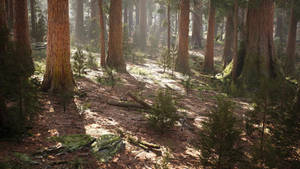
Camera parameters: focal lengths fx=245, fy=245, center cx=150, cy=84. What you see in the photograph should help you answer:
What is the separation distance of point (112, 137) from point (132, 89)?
17.0 ft

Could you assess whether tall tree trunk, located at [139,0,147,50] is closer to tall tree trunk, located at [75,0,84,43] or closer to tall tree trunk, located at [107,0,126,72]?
tall tree trunk, located at [75,0,84,43]

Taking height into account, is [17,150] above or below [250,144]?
above

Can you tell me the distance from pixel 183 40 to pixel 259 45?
5.76m

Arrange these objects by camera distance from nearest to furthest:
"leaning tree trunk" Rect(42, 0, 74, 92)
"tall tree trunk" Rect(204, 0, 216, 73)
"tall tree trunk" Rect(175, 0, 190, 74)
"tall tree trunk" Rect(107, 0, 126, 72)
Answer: "leaning tree trunk" Rect(42, 0, 74, 92), "tall tree trunk" Rect(107, 0, 126, 72), "tall tree trunk" Rect(175, 0, 190, 74), "tall tree trunk" Rect(204, 0, 216, 73)

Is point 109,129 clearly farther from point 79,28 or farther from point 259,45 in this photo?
point 79,28

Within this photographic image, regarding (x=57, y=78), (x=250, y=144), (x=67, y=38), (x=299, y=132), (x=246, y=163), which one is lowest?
(x=250, y=144)

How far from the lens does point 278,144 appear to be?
4.32m

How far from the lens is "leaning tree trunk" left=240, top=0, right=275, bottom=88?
11.8 metres

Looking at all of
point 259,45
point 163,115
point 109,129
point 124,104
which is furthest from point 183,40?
point 109,129

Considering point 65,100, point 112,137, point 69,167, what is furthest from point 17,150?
point 65,100

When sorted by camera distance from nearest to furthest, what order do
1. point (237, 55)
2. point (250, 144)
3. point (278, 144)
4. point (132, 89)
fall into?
point (278, 144), point (250, 144), point (132, 89), point (237, 55)

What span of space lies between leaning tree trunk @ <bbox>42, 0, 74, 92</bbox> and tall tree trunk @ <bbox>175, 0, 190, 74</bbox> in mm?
10193

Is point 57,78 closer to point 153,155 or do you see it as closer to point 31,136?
point 31,136

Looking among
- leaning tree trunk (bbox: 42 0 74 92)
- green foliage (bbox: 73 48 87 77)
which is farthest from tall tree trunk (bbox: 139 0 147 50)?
leaning tree trunk (bbox: 42 0 74 92)
